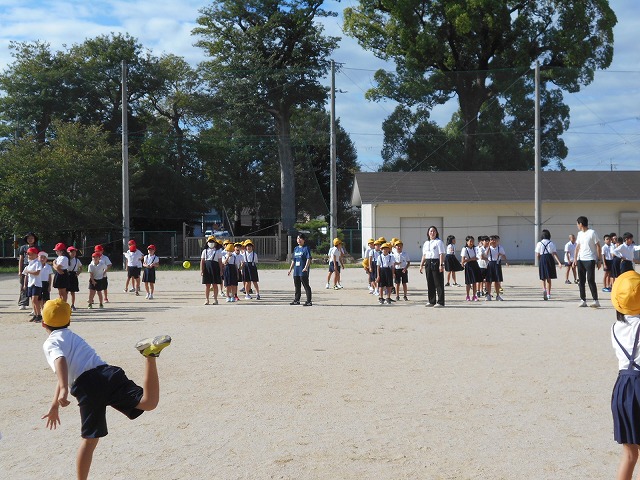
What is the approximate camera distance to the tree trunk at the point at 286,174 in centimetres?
4700

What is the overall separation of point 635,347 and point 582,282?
39.9ft

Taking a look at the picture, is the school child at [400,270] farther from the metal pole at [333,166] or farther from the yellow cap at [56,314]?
the metal pole at [333,166]

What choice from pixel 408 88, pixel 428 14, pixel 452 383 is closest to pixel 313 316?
pixel 452 383

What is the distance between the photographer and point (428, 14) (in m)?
48.8

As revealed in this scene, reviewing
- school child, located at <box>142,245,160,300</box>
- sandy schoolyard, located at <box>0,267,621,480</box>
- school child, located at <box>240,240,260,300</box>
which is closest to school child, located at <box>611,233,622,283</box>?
sandy schoolyard, located at <box>0,267,621,480</box>

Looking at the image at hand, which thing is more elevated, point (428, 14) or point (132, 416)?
point (428, 14)

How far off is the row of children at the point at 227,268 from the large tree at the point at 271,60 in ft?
87.8

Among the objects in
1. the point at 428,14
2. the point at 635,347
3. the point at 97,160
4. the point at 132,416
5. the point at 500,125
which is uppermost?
the point at 428,14

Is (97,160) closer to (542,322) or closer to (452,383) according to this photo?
(542,322)

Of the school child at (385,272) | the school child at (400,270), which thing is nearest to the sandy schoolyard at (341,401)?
the school child at (385,272)

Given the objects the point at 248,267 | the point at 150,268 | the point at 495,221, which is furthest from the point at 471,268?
the point at 495,221

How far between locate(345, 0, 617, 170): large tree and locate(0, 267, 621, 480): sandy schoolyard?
115ft

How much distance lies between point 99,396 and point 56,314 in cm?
69

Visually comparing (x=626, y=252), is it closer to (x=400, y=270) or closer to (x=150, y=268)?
(x=400, y=270)
